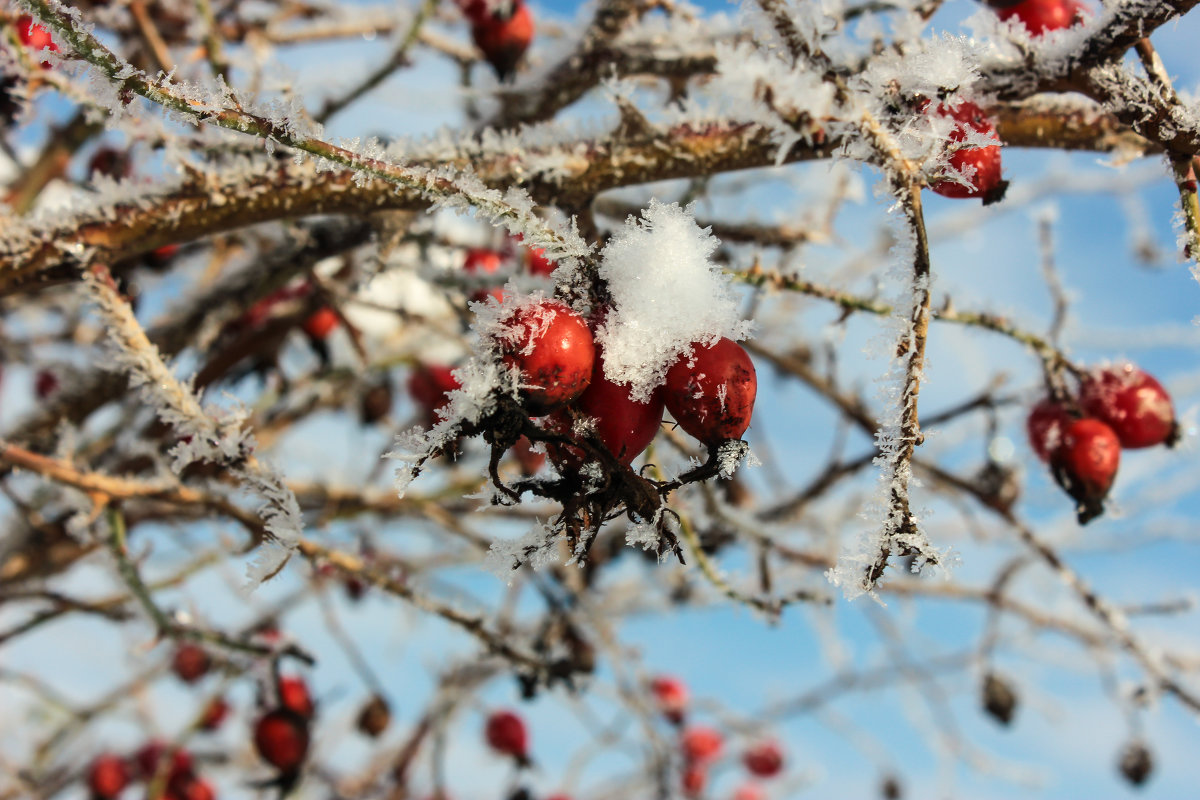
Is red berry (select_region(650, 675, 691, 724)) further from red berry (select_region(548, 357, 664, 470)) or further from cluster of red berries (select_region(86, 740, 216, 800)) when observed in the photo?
red berry (select_region(548, 357, 664, 470))

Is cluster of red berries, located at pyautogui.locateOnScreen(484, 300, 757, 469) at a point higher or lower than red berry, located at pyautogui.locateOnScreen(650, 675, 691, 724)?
lower

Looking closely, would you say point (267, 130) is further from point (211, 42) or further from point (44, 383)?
point (44, 383)

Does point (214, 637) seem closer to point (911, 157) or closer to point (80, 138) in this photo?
point (911, 157)

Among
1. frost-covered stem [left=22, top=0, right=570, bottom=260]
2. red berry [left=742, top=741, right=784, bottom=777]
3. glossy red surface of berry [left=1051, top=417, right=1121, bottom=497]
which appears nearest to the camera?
frost-covered stem [left=22, top=0, right=570, bottom=260]

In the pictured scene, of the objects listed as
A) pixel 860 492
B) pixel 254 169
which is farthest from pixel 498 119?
pixel 860 492

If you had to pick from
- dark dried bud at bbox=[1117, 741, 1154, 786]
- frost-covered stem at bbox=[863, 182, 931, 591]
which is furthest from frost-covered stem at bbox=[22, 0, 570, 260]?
dark dried bud at bbox=[1117, 741, 1154, 786]

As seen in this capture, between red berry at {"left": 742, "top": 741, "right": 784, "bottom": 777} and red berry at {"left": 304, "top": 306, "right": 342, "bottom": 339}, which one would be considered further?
red berry at {"left": 742, "top": 741, "right": 784, "bottom": 777}

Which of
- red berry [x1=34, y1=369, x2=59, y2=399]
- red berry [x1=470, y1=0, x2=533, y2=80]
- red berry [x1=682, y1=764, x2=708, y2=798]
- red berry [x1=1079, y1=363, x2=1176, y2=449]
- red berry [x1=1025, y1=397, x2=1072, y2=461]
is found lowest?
red berry [x1=682, y1=764, x2=708, y2=798]

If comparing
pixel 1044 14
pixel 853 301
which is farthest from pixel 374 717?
pixel 1044 14
